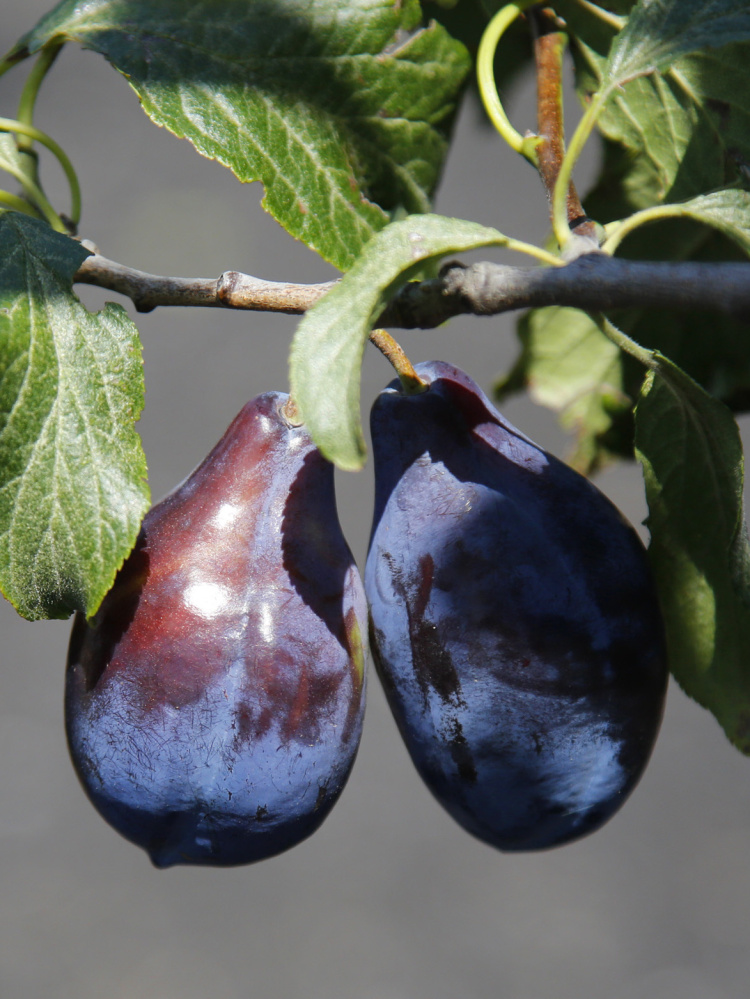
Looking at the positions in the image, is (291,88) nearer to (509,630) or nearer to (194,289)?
(194,289)

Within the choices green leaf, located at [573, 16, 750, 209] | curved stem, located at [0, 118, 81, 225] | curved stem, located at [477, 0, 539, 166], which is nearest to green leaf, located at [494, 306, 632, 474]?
green leaf, located at [573, 16, 750, 209]

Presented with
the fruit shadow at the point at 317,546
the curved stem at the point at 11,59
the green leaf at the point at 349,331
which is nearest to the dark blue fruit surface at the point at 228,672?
the fruit shadow at the point at 317,546

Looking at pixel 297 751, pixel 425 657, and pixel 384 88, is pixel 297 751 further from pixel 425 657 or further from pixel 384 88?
pixel 384 88

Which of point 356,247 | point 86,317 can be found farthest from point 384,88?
point 86,317

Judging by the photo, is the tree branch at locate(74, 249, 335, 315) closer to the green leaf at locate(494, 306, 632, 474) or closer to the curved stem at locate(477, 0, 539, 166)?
the curved stem at locate(477, 0, 539, 166)

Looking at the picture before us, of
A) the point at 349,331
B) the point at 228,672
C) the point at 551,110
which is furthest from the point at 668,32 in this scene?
the point at 228,672

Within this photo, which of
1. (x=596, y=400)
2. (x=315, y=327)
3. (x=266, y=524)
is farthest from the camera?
(x=596, y=400)
